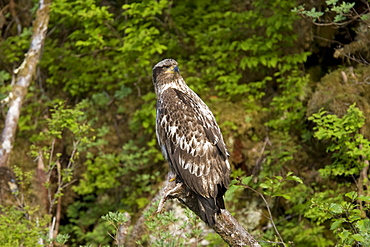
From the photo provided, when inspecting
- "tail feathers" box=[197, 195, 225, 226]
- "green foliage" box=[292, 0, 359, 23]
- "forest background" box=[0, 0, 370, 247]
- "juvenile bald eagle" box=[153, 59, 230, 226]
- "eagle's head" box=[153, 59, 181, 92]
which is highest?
"green foliage" box=[292, 0, 359, 23]

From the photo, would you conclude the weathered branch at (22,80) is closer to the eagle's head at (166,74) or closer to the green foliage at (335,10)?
the eagle's head at (166,74)

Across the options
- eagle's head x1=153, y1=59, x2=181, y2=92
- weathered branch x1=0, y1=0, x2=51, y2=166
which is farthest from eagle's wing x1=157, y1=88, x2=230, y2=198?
weathered branch x1=0, y1=0, x2=51, y2=166

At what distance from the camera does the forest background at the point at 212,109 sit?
6.45 metres

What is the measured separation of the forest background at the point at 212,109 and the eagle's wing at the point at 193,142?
6.46ft

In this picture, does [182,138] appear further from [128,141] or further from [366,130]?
[128,141]

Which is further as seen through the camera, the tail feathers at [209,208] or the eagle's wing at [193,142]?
the eagle's wing at [193,142]

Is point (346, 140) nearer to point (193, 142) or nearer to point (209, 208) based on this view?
point (193, 142)

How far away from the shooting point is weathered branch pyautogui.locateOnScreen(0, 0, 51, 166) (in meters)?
7.39

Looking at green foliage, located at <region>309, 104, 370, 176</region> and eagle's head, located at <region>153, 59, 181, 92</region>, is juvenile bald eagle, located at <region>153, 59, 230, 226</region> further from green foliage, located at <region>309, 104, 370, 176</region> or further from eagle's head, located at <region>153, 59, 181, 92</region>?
green foliage, located at <region>309, 104, 370, 176</region>

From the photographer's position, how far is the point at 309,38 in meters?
7.62

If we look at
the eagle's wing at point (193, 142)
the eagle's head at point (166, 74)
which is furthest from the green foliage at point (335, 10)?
the eagle's wing at point (193, 142)

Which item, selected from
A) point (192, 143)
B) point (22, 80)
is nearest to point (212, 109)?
point (22, 80)

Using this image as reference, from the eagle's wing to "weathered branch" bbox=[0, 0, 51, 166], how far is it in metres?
3.69

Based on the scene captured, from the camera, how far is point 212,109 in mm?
7645
